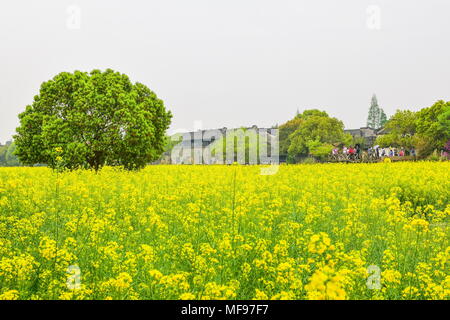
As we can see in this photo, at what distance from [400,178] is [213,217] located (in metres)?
8.25

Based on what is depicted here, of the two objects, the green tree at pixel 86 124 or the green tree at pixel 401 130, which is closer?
the green tree at pixel 86 124

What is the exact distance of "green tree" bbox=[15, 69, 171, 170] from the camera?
15.1 metres

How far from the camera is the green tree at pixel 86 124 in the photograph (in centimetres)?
1513

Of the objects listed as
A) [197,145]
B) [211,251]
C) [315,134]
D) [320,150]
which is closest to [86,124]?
[211,251]

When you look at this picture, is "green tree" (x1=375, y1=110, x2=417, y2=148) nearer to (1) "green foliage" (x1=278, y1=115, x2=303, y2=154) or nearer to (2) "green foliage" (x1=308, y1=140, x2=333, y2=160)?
(2) "green foliage" (x1=308, y1=140, x2=333, y2=160)

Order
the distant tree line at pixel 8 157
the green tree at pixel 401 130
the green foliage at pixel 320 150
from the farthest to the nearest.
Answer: the distant tree line at pixel 8 157 < the green tree at pixel 401 130 < the green foliage at pixel 320 150

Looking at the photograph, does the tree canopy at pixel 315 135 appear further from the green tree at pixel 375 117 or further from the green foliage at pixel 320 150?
the green tree at pixel 375 117

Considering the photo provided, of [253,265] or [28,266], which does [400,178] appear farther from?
[28,266]

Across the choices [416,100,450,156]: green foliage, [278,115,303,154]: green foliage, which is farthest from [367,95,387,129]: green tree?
[416,100,450,156]: green foliage

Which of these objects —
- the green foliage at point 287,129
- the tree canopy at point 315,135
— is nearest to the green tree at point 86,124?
the tree canopy at point 315,135

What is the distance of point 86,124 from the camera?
49.5 feet

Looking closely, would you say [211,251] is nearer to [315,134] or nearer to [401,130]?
[315,134]

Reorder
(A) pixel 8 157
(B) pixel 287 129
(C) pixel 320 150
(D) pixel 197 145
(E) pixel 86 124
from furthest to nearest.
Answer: (D) pixel 197 145, (B) pixel 287 129, (A) pixel 8 157, (C) pixel 320 150, (E) pixel 86 124
